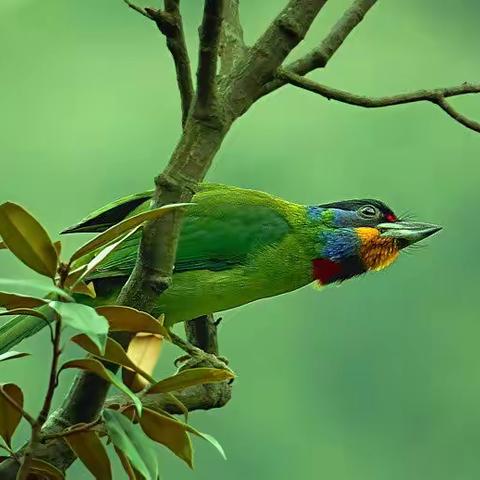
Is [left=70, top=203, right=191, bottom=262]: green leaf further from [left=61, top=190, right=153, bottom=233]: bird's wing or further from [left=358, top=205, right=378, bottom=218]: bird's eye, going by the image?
[left=358, top=205, right=378, bottom=218]: bird's eye

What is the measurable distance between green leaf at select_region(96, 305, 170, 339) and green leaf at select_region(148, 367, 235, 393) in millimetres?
42

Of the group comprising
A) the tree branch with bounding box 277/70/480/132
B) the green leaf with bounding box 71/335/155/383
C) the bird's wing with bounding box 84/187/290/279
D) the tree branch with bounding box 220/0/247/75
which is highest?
the tree branch with bounding box 220/0/247/75

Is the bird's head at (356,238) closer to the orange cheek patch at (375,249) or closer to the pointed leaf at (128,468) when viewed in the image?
the orange cheek patch at (375,249)

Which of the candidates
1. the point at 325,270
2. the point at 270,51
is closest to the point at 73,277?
the point at 270,51

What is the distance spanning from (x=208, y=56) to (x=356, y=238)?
70 cm

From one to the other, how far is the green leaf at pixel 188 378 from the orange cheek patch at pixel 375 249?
0.73 metres

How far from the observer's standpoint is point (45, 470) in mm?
875

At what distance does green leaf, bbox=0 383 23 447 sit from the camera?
848mm

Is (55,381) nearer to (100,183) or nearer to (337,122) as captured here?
(100,183)

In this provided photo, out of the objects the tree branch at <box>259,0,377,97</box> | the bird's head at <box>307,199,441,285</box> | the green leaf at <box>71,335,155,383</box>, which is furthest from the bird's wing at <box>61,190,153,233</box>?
the green leaf at <box>71,335,155,383</box>

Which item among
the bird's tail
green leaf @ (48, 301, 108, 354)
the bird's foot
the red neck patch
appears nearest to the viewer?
green leaf @ (48, 301, 108, 354)

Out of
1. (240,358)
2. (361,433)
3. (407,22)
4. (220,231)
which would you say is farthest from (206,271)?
(407,22)

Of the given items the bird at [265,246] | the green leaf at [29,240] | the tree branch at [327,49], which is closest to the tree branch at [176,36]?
the tree branch at [327,49]

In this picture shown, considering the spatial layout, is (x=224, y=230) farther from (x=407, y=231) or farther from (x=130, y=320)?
(x=130, y=320)
